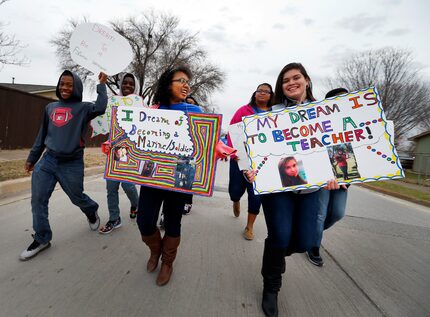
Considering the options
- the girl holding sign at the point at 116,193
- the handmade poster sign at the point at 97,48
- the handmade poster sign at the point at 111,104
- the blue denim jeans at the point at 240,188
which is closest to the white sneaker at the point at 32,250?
the girl holding sign at the point at 116,193

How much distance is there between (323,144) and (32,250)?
2728 millimetres

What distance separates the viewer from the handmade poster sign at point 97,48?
185cm

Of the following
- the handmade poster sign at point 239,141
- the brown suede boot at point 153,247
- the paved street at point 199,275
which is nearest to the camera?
the paved street at point 199,275

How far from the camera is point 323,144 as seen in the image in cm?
149

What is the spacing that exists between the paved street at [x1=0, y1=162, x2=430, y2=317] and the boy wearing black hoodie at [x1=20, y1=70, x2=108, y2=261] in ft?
1.21

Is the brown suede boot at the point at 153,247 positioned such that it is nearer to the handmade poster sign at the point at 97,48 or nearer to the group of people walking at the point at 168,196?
the group of people walking at the point at 168,196

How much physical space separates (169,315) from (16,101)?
32.6 ft

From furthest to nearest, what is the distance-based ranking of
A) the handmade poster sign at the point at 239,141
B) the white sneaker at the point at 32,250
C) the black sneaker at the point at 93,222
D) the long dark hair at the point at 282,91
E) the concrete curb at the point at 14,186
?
the concrete curb at the point at 14,186, the black sneaker at the point at 93,222, the handmade poster sign at the point at 239,141, the white sneaker at the point at 32,250, the long dark hair at the point at 282,91

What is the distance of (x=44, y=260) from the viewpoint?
76.3 inches

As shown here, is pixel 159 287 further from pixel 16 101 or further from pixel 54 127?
pixel 16 101

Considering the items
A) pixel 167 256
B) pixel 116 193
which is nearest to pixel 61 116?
pixel 116 193

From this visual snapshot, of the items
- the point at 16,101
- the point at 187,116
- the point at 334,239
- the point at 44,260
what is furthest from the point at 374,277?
the point at 16,101

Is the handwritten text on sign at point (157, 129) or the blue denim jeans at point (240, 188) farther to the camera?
the blue denim jeans at point (240, 188)

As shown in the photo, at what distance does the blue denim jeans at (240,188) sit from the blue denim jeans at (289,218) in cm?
105
